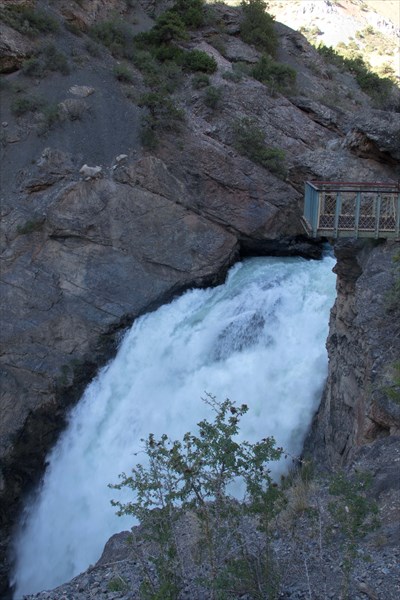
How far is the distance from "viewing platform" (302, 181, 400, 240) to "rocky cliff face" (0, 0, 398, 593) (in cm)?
167

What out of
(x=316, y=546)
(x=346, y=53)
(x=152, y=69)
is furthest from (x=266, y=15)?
(x=316, y=546)

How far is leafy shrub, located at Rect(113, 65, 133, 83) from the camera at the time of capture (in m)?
22.1

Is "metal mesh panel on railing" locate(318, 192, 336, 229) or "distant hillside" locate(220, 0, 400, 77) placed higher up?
"distant hillside" locate(220, 0, 400, 77)

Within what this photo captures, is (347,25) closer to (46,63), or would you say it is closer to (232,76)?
(232,76)

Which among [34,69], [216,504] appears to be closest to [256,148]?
[34,69]

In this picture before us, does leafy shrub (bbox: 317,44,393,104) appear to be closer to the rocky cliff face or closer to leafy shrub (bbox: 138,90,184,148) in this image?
the rocky cliff face

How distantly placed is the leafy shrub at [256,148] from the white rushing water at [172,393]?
526 cm

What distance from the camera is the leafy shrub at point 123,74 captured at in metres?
22.1

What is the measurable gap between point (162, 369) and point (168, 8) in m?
19.7

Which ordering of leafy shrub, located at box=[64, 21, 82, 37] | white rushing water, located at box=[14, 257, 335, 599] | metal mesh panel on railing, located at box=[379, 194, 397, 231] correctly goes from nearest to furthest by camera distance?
metal mesh panel on railing, located at box=[379, 194, 397, 231] → white rushing water, located at box=[14, 257, 335, 599] → leafy shrub, located at box=[64, 21, 82, 37]

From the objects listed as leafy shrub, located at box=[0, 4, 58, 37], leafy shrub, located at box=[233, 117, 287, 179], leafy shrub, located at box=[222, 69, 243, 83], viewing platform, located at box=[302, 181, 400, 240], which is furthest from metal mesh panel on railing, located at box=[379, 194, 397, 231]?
leafy shrub, located at box=[0, 4, 58, 37]

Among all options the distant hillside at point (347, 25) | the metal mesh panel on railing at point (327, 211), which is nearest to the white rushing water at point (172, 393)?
the metal mesh panel on railing at point (327, 211)

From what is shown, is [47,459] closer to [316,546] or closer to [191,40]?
[316,546]

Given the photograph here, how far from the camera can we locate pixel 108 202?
18.2m
